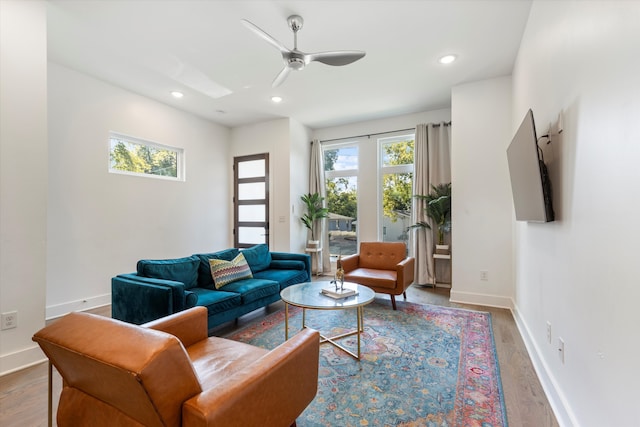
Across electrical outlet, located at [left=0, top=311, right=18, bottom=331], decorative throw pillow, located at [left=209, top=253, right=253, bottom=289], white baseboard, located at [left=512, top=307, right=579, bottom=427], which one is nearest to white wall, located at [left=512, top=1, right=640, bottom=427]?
white baseboard, located at [left=512, top=307, right=579, bottom=427]

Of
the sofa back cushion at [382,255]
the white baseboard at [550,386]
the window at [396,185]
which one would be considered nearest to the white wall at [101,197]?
the sofa back cushion at [382,255]

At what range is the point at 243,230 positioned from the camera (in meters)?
5.86

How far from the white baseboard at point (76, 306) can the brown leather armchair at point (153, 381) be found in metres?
2.85

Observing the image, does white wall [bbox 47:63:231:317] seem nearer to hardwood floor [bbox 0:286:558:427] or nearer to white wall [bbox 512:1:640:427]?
hardwood floor [bbox 0:286:558:427]

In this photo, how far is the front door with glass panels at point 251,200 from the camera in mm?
5562

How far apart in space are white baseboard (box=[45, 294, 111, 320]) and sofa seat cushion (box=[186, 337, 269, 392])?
2792mm

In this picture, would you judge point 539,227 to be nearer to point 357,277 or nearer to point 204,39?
point 357,277

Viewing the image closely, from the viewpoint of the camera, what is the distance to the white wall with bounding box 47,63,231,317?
11.2 ft

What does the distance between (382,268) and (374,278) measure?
0.61 metres

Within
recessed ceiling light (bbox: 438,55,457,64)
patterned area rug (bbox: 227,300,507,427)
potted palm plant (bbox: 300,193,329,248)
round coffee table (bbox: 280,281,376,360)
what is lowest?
patterned area rug (bbox: 227,300,507,427)

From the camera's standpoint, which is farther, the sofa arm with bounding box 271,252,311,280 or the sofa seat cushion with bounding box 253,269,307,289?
the sofa arm with bounding box 271,252,311,280

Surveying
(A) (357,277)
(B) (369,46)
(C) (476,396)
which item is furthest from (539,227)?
(B) (369,46)

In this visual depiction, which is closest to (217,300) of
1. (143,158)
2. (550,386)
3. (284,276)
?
(284,276)

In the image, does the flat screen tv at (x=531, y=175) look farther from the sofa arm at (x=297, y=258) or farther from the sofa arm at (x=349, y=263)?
the sofa arm at (x=297, y=258)
